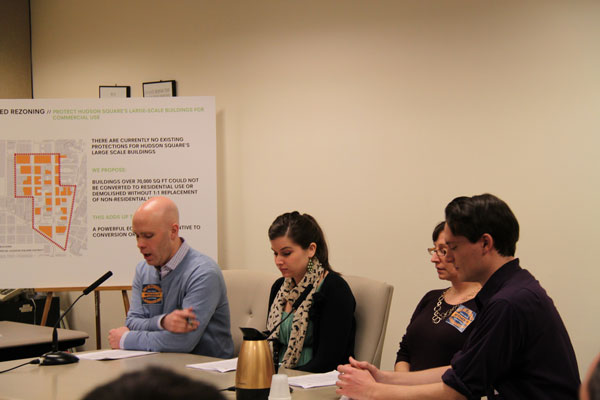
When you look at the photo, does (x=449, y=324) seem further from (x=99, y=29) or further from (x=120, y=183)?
(x=99, y=29)

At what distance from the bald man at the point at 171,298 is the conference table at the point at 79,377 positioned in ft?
0.36

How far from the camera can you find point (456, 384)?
1909 mm

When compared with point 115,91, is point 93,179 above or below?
below

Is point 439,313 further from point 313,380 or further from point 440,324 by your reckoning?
point 313,380

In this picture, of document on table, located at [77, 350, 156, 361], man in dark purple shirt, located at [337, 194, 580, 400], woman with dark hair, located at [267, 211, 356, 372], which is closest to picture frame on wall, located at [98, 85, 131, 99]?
woman with dark hair, located at [267, 211, 356, 372]

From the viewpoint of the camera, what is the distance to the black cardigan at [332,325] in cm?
270

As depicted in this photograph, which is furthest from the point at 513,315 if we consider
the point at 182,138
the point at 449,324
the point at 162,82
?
the point at 162,82

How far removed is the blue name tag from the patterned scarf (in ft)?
2.06

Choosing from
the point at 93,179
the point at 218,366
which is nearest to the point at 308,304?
the point at 218,366

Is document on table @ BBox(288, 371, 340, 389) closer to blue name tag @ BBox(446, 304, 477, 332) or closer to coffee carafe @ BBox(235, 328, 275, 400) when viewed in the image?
coffee carafe @ BBox(235, 328, 275, 400)

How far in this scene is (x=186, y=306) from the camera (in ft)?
9.52

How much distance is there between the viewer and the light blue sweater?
9.29 feet

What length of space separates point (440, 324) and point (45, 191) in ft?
9.75

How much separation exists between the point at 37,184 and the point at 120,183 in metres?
0.57
